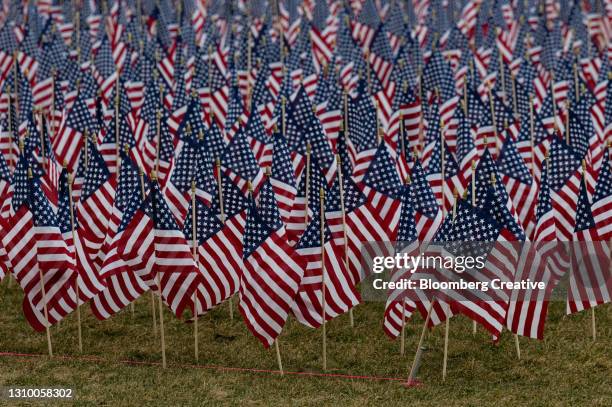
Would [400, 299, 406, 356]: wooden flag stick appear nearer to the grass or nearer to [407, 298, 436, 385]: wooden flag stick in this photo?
the grass

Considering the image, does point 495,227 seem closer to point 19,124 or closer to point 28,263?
point 28,263

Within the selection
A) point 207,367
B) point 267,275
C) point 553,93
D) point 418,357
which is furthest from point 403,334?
point 553,93

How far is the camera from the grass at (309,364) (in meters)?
18.4

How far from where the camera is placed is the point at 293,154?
25328mm

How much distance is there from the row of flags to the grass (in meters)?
0.92

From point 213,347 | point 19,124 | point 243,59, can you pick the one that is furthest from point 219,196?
point 243,59

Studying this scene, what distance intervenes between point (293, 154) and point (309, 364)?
668 centimetres

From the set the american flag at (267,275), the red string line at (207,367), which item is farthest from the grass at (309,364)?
the american flag at (267,275)

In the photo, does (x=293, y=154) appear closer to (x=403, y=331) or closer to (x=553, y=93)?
(x=403, y=331)

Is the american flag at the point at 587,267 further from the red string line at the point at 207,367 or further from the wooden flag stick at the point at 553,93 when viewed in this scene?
the wooden flag stick at the point at 553,93

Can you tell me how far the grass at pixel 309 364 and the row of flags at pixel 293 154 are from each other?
3.03ft

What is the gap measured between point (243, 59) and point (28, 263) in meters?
16.0

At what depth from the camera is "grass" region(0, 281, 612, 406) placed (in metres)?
18.4

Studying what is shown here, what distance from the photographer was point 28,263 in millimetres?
19641
